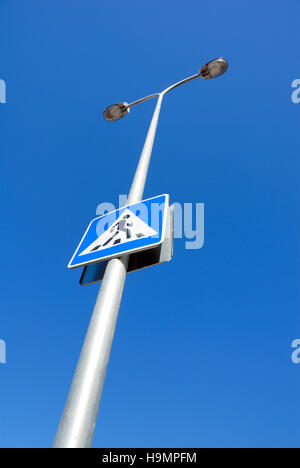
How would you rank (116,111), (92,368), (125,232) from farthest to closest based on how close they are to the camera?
(116,111) < (125,232) < (92,368)

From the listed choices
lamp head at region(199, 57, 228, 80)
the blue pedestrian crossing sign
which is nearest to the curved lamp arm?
lamp head at region(199, 57, 228, 80)

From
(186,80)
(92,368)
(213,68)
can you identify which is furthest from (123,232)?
(213,68)

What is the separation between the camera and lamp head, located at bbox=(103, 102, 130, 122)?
232 inches

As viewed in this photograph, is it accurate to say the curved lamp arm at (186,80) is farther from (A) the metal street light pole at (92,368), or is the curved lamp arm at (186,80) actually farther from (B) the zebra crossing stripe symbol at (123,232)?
(A) the metal street light pole at (92,368)

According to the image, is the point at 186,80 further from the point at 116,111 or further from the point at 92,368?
the point at 92,368

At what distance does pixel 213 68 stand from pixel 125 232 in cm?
477

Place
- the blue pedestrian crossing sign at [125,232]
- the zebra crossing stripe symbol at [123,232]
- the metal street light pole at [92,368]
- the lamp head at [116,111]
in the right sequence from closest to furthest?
1. the metal street light pole at [92,368]
2. the blue pedestrian crossing sign at [125,232]
3. the zebra crossing stripe symbol at [123,232]
4. the lamp head at [116,111]

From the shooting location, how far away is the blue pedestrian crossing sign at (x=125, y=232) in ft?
8.22

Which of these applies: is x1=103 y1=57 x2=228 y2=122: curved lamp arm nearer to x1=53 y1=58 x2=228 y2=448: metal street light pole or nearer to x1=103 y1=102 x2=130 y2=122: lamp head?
x1=103 y1=102 x2=130 y2=122: lamp head

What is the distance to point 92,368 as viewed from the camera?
1.79m

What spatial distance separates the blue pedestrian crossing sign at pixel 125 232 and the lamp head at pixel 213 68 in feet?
13.4

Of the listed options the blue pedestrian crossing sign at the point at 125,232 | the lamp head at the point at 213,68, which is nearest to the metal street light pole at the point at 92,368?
the blue pedestrian crossing sign at the point at 125,232
